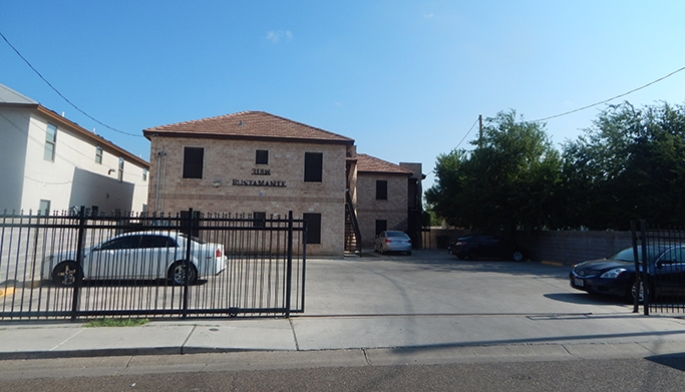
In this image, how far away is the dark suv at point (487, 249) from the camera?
24531 millimetres

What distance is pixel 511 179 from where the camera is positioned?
25.8m

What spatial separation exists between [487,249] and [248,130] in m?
13.7

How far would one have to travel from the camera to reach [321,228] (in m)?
23.5

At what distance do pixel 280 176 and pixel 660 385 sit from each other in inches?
769

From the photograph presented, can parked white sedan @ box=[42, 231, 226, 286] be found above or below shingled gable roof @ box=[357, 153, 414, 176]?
below

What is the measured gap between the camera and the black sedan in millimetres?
10586

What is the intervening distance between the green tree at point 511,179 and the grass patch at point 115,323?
21027 mm

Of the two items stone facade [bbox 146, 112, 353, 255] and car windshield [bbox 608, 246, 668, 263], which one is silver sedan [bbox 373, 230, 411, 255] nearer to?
stone facade [bbox 146, 112, 353, 255]

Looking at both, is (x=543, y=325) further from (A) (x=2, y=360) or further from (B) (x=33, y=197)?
(B) (x=33, y=197)

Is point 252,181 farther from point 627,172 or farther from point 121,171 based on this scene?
point 627,172

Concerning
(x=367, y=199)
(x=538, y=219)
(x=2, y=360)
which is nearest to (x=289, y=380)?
(x=2, y=360)

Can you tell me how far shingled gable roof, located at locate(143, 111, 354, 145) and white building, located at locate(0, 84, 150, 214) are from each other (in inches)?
126

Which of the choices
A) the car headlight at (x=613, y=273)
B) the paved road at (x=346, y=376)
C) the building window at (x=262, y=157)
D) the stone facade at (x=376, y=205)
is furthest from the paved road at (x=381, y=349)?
the stone facade at (x=376, y=205)

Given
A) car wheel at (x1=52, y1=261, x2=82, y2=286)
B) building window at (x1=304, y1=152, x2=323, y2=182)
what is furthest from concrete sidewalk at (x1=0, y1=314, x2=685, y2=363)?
building window at (x1=304, y1=152, x2=323, y2=182)
